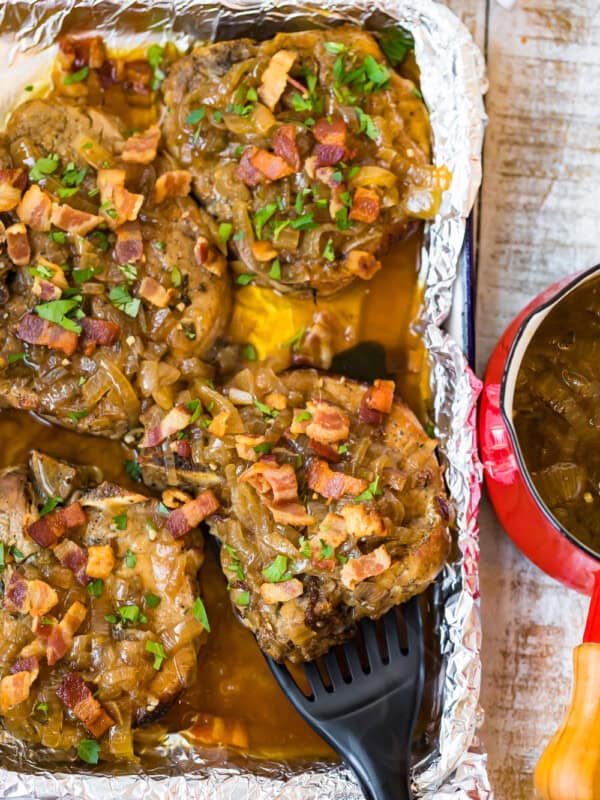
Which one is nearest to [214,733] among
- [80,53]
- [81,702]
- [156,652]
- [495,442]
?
[156,652]

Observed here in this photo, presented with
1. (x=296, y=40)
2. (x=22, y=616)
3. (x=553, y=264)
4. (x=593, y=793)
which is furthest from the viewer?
(x=553, y=264)

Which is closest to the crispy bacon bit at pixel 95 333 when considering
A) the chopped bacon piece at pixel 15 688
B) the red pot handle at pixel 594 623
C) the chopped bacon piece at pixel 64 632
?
the chopped bacon piece at pixel 64 632

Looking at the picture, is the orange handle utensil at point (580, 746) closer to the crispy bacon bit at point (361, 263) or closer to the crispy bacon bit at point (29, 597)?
the crispy bacon bit at point (361, 263)

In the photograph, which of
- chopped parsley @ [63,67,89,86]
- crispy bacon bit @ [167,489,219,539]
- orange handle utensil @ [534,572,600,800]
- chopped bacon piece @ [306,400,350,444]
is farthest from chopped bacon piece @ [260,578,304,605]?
chopped parsley @ [63,67,89,86]

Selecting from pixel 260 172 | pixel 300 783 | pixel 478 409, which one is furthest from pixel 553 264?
pixel 300 783

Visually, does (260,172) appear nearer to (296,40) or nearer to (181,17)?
(296,40)

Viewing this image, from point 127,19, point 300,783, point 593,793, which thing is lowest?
point 300,783
